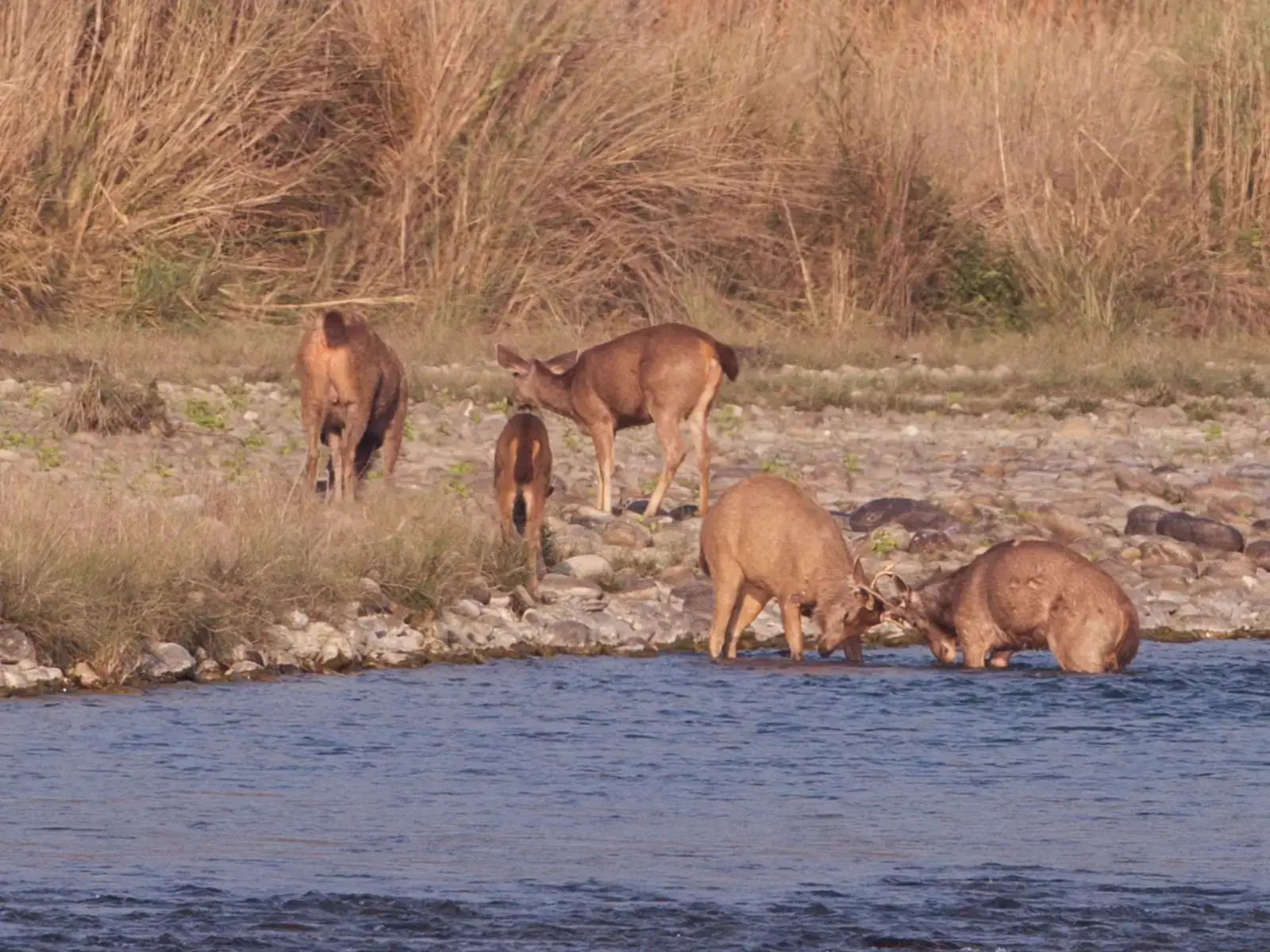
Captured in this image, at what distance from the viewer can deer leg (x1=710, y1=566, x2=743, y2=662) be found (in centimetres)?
1063

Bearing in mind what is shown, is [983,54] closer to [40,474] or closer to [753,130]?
[753,130]

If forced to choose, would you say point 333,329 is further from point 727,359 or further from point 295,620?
point 295,620

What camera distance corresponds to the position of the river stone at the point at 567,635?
10.9m

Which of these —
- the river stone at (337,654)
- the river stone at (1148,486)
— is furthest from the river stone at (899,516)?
the river stone at (337,654)

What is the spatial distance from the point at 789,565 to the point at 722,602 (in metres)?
0.35

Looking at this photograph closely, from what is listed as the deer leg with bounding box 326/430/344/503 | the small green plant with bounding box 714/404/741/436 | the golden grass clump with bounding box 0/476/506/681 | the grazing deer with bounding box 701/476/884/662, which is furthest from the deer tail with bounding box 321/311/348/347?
the small green plant with bounding box 714/404/741/436

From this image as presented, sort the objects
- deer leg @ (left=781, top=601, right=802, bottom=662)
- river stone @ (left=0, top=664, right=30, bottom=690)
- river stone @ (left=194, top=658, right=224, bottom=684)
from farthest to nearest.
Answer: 1. deer leg @ (left=781, top=601, right=802, bottom=662)
2. river stone @ (left=194, top=658, right=224, bottom=684)
3. river stone @ (left=0, top=664, right=30, bottom=690)

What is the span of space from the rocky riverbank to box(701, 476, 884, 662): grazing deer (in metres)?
0.62

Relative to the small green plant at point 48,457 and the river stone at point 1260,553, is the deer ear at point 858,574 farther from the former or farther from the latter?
the small green plant at point 48,457

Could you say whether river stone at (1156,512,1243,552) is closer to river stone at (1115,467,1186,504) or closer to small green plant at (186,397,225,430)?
river stone at (1115,467,1186,504)

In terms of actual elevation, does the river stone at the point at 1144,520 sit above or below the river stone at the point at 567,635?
above

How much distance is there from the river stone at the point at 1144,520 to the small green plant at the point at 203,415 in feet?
19.3

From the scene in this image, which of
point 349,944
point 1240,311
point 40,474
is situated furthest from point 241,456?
point 1240,311

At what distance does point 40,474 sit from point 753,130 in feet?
37.0
